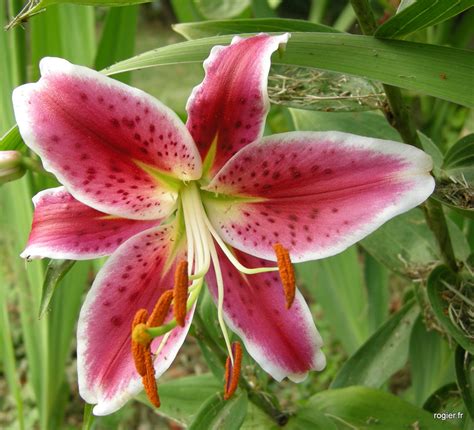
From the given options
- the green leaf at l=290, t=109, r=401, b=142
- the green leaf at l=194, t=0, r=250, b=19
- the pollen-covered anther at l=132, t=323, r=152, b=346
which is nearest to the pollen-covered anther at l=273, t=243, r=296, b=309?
the pollen-covered anther at l=132, t=323, r=152, b=346

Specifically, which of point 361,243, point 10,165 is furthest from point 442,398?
point 10,165

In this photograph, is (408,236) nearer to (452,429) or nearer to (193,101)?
(452,429)

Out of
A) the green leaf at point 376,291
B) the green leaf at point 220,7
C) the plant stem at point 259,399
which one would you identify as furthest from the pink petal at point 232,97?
the green leaf at point 376,291

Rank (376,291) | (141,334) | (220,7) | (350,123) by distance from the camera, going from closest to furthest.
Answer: (141,334)
(350,123)
(220,7)
(376,291)

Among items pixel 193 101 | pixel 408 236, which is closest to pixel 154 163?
pixel 193 101

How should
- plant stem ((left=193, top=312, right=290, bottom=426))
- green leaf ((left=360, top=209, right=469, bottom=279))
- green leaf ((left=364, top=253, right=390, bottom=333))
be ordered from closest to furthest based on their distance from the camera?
plant stem ((left=193, top=312, right=290, bottom=426)), green leaf ((left=360, top=209, right=469, bottom=279)), green leaf ((left=364, top=253, right=390, bottom=333))

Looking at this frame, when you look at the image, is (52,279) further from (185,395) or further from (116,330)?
(185,395)

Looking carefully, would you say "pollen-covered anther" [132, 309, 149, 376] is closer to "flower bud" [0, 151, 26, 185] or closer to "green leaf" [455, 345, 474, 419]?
"flower bud" [0, 151, 26, 185]
